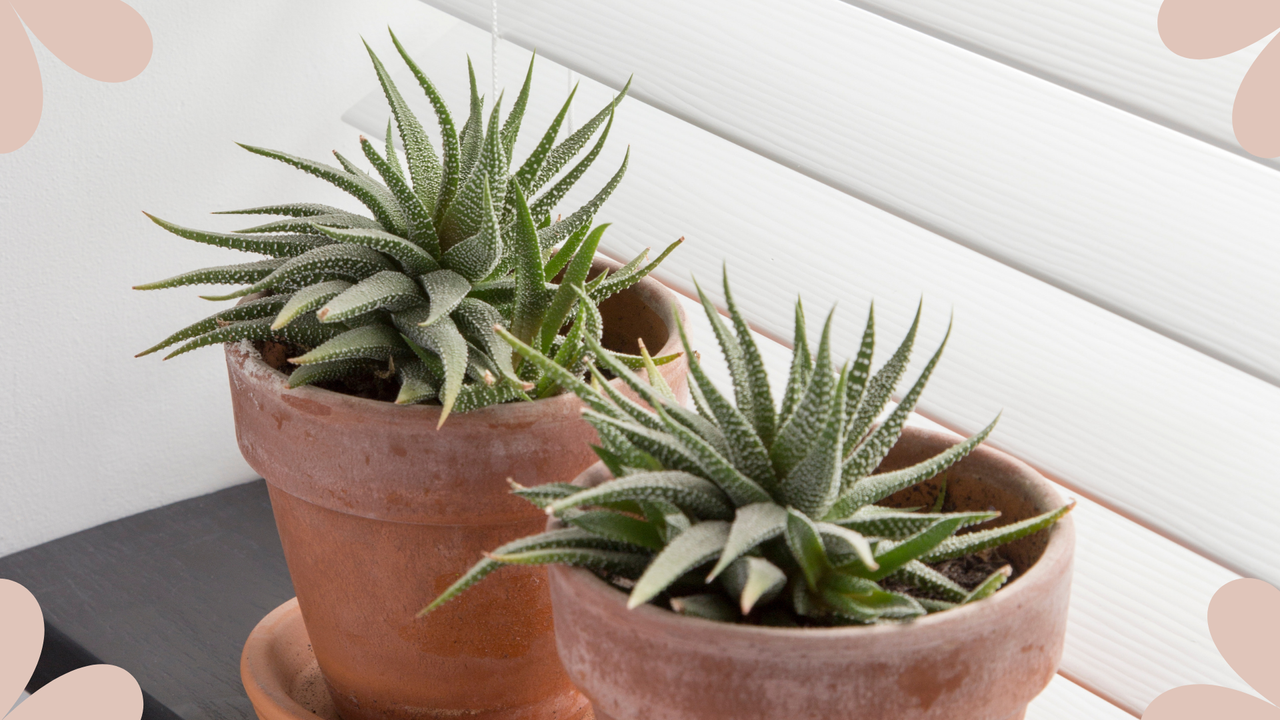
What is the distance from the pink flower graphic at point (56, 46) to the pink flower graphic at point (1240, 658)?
117 centimetres

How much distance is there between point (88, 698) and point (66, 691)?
3 centimetres

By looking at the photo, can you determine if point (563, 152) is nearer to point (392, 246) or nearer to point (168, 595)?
point (392, 246)

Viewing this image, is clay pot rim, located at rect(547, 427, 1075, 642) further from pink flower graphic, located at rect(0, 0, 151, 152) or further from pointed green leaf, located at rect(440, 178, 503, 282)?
pink flower graphic, located at rect(0, 0, 151, 152)

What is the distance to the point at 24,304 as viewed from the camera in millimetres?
1190

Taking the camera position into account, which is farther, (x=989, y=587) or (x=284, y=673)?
(x=284, y=673)

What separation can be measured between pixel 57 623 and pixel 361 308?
639mm

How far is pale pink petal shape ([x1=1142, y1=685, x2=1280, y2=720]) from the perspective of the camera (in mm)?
780

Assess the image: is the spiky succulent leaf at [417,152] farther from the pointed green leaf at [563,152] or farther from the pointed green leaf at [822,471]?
the pointed green leaf at [822,471]

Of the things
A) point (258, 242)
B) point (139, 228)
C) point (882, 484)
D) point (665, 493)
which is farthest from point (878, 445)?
point (139, 228)

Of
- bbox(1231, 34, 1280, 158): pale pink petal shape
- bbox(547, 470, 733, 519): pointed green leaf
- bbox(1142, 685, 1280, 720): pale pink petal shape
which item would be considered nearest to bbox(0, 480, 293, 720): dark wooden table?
bbox(547, 470, 733, 519): pointed green leaf

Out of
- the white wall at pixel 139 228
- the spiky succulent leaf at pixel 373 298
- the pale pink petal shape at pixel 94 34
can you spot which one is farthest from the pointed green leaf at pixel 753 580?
the pale pink petal shape at pixel 94 34

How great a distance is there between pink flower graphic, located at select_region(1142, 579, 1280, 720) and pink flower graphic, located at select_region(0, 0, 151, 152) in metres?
1.17

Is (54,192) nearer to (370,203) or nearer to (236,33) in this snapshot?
(236,33)

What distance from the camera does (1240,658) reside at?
0.78m
